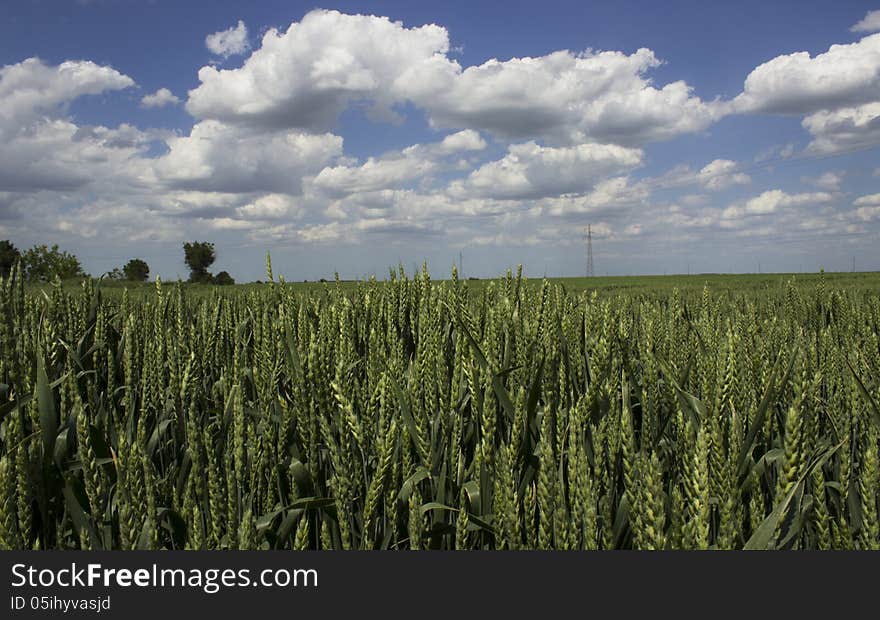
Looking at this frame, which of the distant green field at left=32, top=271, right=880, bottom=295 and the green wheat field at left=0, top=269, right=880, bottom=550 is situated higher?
the distant green field at left=32, top=271, right=880, bottom=295

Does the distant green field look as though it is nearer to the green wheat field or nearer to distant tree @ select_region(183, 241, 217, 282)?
the green wheat field

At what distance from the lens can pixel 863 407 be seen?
1.84 meters

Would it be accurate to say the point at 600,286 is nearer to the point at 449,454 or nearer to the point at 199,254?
the point at 449,454

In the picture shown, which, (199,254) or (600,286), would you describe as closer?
(600,286)

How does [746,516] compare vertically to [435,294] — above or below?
below

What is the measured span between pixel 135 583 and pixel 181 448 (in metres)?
0.76

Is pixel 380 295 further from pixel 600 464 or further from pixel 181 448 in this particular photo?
pixel 600 464

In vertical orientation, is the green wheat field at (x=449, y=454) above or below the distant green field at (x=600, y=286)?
below

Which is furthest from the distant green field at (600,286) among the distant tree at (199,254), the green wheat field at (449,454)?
the distant tree at (199,254)

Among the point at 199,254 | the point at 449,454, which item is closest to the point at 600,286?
the point at 449,454

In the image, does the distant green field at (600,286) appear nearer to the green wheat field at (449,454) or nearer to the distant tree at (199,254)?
the green wheat field at (449,454)

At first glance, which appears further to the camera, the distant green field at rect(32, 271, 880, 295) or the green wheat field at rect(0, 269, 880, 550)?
the distant green field at rect(32, 271, 880, 295)

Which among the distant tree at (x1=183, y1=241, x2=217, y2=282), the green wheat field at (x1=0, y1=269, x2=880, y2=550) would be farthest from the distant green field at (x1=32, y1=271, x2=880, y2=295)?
the distant tree at (x1=183, y1=241, x2=217, y2=282)

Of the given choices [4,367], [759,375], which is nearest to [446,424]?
[759,375]
